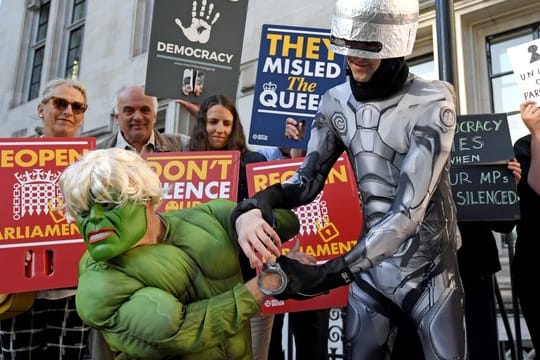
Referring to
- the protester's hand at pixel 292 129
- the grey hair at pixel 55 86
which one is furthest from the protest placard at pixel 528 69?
the grey hair at pixel 55 86

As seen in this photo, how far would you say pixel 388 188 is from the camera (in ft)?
5.98

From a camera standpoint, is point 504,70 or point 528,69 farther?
point 504,70

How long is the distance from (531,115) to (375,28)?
5.48 feet

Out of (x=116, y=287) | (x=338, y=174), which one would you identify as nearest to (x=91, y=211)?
(x=116, y=287)

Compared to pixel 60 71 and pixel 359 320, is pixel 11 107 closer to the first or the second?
pixel 60 71

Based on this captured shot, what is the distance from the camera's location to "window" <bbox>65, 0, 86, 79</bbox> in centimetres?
1355

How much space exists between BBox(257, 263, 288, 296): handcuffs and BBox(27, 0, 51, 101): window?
14.5 m

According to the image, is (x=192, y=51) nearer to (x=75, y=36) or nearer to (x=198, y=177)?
(x=198, y=177)

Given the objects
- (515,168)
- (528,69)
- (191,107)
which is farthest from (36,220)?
(528,69)

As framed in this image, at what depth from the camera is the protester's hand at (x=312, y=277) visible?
1437 mm

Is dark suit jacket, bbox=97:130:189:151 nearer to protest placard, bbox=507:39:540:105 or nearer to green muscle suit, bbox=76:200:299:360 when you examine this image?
green muscle suit, bbox=76:200:299:360

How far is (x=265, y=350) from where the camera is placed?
2.99 meters

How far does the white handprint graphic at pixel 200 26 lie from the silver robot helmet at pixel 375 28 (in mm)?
2081

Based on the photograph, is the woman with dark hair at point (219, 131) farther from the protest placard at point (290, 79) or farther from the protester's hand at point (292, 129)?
the protester's hand at point (292, 129)
